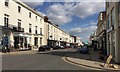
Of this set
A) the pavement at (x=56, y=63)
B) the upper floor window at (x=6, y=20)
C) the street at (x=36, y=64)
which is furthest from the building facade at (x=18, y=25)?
the pavement at (x=56, y=63)

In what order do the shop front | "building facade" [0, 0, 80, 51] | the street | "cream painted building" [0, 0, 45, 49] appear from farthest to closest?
the shop front
"cream painted building" [0, 0, 45, 49]
"building facade" [0, 0, 80, 51]
the street

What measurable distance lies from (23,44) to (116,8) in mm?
22903

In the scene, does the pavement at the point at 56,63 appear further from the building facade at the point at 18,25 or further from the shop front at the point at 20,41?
the shop front at the point at 20,41

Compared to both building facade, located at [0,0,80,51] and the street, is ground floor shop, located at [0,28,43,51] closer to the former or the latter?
building facade, located at [0,0,80,51]

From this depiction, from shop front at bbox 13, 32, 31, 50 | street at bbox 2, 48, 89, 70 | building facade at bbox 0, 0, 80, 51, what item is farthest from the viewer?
shop front at bbox 13, 32, 31, 50

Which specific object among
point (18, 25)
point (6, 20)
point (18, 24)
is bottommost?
point (18, 25)

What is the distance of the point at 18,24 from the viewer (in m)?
25.3

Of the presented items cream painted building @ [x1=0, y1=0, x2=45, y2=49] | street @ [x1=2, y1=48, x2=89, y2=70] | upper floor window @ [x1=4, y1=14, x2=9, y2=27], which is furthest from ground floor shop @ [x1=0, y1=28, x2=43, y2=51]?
street @ [x1=2, y1=48, x2=89, y2=70]

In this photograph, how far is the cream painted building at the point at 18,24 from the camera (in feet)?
69.6

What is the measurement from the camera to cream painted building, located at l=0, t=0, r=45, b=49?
21216mm

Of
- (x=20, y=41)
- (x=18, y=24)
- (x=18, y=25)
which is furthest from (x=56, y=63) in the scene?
(x=18, y=24)

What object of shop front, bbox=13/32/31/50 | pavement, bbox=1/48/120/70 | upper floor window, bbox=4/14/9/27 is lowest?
pavement, bbox=1/48/120/70

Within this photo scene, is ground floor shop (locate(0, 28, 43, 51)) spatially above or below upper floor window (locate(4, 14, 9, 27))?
below

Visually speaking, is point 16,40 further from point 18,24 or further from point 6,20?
point 6,20
